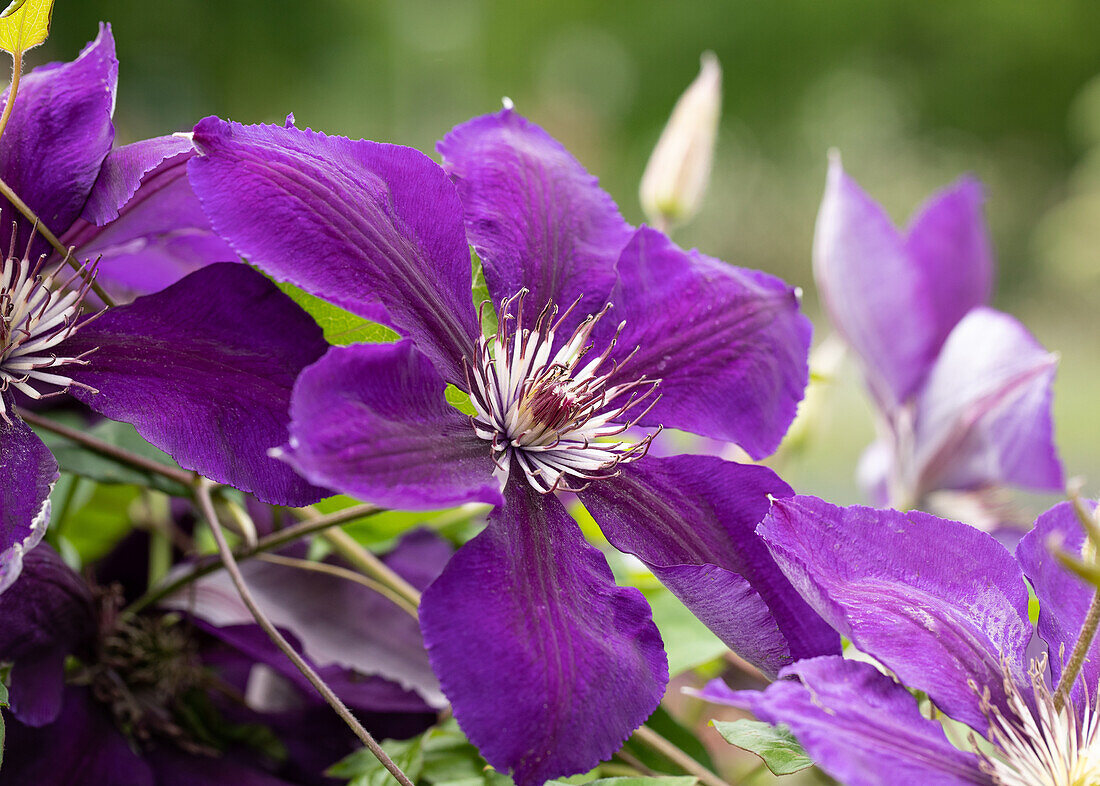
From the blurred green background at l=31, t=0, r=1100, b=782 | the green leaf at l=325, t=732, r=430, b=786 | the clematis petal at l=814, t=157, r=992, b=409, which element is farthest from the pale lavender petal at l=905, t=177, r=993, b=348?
the blurred green background at l=31, t=0, r=1100, b=782

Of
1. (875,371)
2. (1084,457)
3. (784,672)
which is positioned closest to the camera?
(784,672)

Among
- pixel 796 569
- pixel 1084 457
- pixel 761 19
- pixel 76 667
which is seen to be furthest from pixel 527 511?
pixel 761 19

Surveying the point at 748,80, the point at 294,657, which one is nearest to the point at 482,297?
the point at 294,657

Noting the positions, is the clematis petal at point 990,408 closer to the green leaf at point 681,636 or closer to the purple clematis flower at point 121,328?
the green leaf at point 681,636

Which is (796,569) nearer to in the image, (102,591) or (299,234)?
(299,234)

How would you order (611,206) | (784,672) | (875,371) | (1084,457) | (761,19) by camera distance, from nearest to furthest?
(784,672) < (611,206) < (875,371) < (1084,457) < (761,19)

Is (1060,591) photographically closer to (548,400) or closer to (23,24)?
(548,400)
